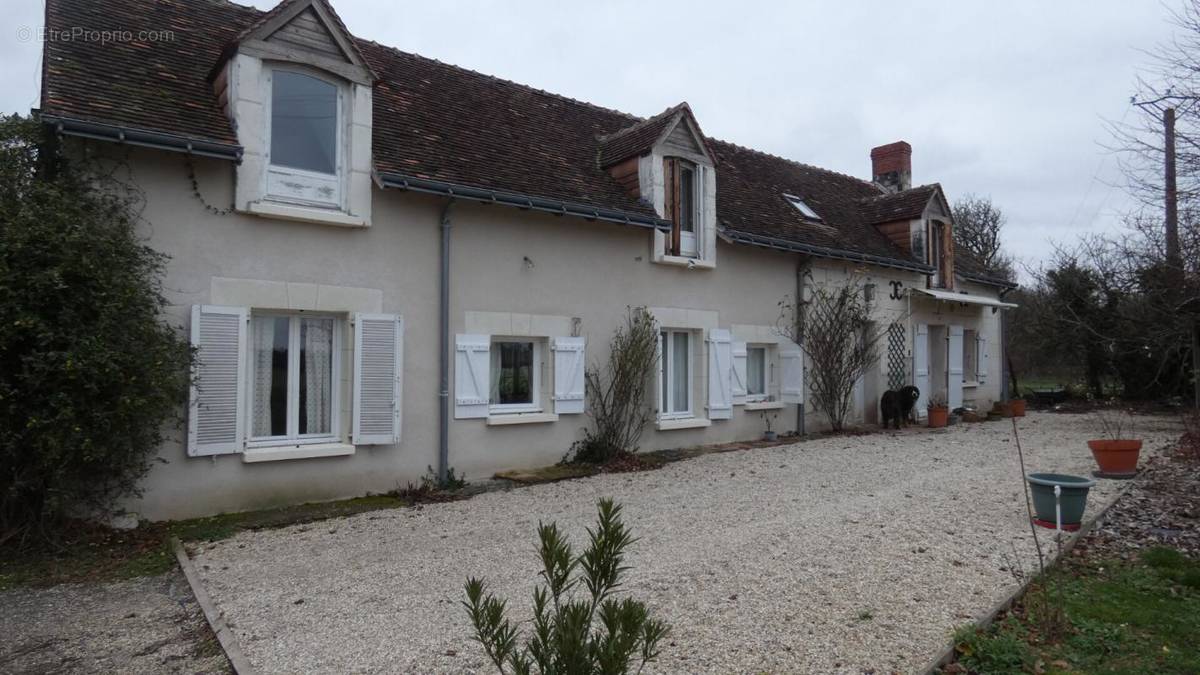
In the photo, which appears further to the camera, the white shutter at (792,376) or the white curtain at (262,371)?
the white shutter at (792,376)

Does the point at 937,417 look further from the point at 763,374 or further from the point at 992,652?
the point at 992,652

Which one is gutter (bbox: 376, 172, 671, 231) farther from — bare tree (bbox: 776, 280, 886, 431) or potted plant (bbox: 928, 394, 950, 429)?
potted plant (bbox: 928, 394, 950, 429)

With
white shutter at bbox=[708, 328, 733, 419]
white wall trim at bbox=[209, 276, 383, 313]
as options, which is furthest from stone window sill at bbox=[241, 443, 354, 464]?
white shutter at bbox=[708, 328, 733, 419]

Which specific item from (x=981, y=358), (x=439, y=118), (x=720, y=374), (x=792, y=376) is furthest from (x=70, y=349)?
(x=981, y=358)

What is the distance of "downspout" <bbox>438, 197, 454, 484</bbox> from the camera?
8.86 m

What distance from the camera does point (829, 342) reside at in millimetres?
13578

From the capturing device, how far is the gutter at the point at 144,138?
21.1 feet

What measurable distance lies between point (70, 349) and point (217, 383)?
1.55m

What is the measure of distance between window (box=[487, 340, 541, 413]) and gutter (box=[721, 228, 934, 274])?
4009mm

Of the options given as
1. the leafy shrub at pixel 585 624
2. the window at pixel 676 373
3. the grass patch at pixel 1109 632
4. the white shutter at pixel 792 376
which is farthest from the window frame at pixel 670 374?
Answer: the leafy shrub at pixel 585 624

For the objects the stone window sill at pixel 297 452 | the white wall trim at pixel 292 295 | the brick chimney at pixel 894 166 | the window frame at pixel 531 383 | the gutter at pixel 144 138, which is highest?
the brick chimney at pixel 894 166

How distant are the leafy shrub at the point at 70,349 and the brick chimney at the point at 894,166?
1818 centimetres

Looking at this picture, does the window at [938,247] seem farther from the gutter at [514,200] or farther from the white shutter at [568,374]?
the white shutter at [568,374]

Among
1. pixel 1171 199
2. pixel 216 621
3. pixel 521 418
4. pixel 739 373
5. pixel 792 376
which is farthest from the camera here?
pixel 792 376
